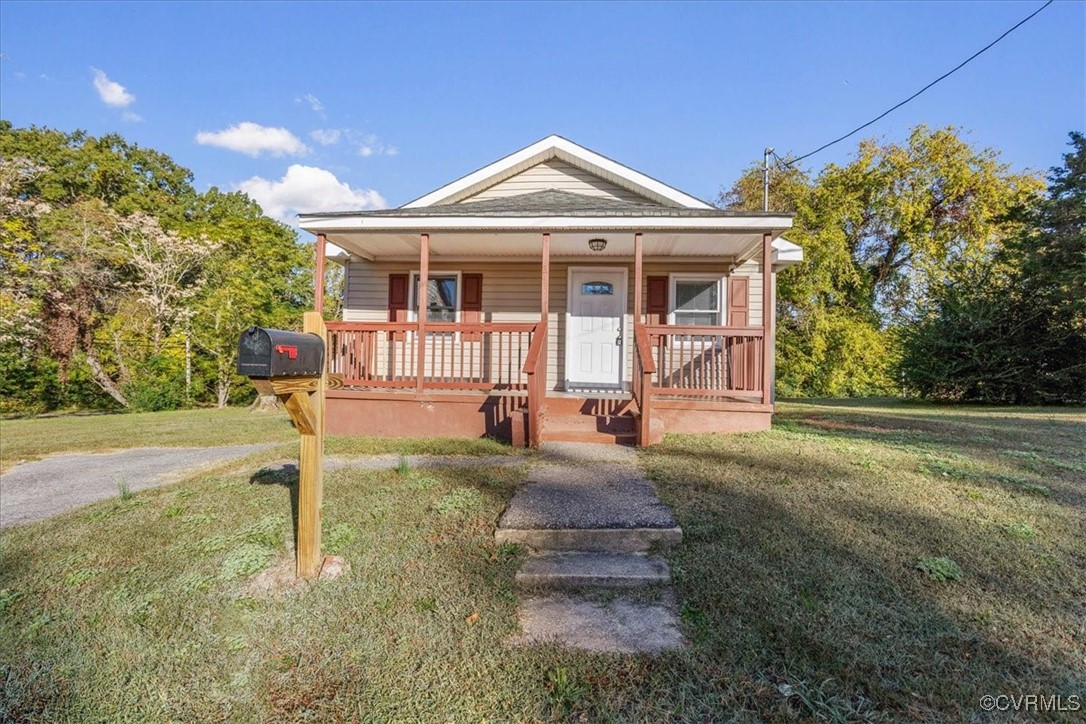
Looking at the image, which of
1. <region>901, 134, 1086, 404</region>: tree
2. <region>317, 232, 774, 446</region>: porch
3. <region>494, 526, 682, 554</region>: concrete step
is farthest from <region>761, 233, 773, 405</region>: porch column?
<region>901, 134, 1086, 404</region>: tree

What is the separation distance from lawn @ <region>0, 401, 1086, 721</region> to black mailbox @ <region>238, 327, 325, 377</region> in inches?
45.8

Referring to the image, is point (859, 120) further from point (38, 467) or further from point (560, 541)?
point (38, 467)

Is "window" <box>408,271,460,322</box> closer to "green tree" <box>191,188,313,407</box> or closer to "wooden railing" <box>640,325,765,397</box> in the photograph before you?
"wooden railing" <box>640,325,765,397</box>

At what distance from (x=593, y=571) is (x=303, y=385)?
1.80 m

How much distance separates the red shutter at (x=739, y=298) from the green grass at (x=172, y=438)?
15.7 feet

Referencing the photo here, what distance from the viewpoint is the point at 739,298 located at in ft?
26.7

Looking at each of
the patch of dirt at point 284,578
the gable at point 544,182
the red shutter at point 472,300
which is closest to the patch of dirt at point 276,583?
the patch of dirt at point 284,578

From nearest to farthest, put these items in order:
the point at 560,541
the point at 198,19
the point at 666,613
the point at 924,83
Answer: the point at 666,613
the point at 560,541
the point at 924,83
the point at 198,19

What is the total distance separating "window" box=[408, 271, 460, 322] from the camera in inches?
338

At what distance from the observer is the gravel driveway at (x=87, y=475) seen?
422 centimetres

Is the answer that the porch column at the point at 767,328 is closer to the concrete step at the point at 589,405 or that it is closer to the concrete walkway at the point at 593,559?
the concrete step at the point at 589,405

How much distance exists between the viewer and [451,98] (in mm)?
14023

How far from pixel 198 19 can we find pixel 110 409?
1042cm

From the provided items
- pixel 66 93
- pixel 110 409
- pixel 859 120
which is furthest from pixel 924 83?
pixel 66 93
